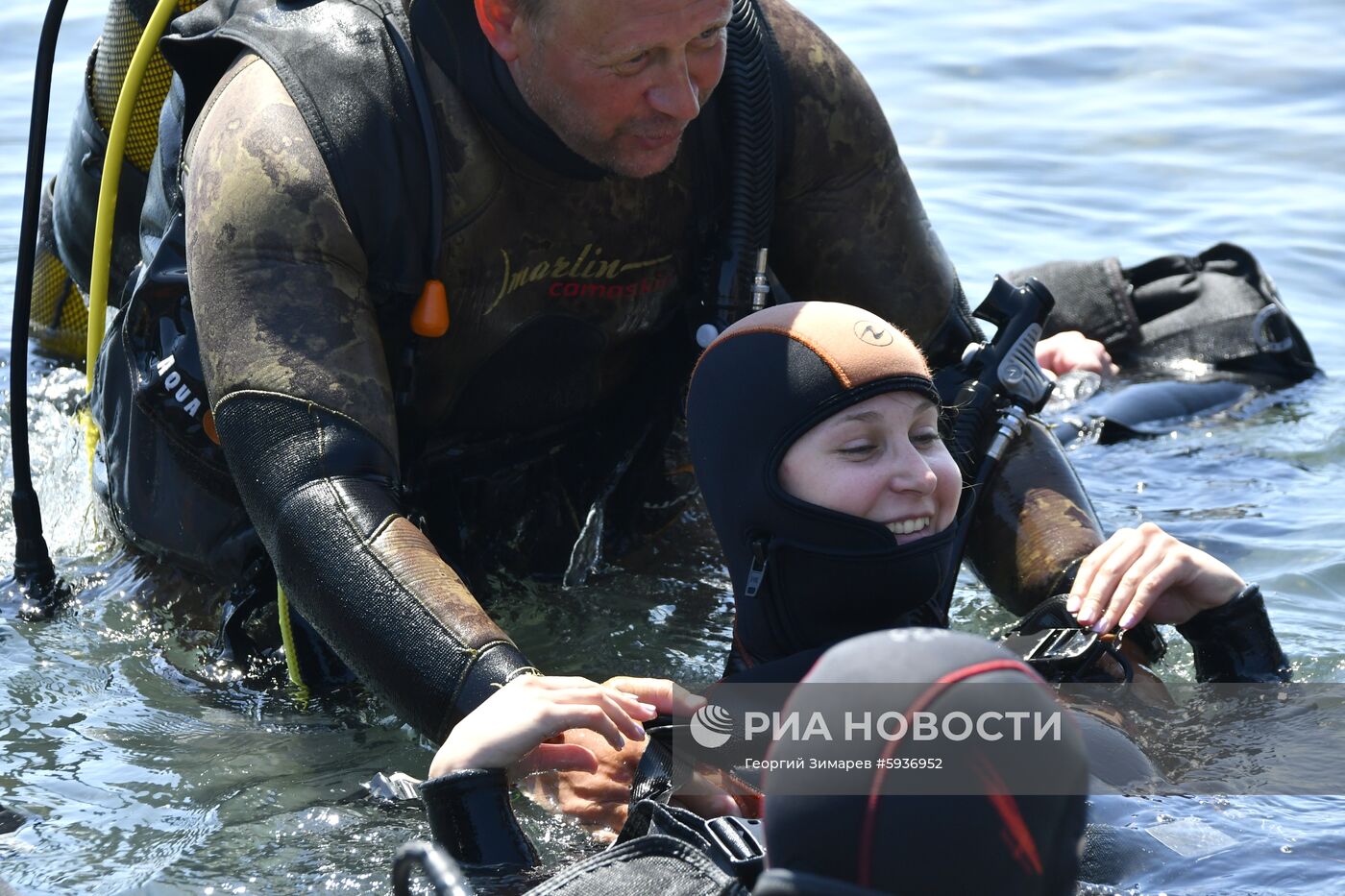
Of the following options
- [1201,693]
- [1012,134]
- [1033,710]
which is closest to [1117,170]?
[1012,134]

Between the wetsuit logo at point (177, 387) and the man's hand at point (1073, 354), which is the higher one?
the wetsuit logo at point (177, 387)

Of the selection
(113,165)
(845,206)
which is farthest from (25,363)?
(845,206)

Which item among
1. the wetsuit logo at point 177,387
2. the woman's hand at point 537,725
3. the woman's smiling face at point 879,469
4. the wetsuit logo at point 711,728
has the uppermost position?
the woman's smiling face at point 879,469

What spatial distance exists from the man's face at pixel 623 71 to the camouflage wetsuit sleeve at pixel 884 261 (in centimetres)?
53

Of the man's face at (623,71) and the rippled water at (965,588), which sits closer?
the rippled water at (965,588)

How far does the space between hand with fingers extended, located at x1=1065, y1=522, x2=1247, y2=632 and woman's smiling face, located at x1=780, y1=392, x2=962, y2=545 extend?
0.50 meters

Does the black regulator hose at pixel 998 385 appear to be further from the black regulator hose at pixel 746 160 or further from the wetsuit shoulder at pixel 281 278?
the wetsuit shoulder at pixel 281 278

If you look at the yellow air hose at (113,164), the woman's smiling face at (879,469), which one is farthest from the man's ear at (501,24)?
the woman's smiling face at (879,469)

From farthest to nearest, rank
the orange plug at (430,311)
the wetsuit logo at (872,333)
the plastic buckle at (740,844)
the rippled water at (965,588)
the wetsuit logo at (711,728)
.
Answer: the orange plug at (430,311) → the rippled water at (965,588) → the wetsuit logo at (872,333) → the wetsuit logo at (711,728) → the plastic buckle at (740,844)

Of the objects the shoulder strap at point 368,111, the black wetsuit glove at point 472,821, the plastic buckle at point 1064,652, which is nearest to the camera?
the black wetsuit glove at point 472,821

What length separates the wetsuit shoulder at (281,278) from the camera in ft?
9.93

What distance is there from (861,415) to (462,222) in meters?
1.00

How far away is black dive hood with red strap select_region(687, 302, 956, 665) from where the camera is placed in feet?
9.07

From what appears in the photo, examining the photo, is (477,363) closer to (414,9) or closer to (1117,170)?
(414,9)
